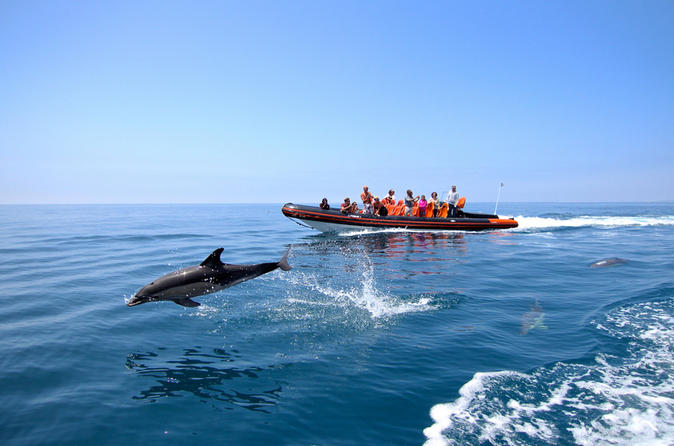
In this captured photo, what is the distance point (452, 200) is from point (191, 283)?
24918 mm

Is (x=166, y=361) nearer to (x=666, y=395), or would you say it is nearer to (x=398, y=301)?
(x=398, y=301)

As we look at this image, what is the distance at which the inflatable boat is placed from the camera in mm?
27750

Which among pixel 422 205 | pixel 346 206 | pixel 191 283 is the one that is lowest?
pixel 191 283

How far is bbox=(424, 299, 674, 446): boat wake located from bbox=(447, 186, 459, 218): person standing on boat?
2254cm

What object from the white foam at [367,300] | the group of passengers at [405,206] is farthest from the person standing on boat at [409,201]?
the white foam at [367,300]

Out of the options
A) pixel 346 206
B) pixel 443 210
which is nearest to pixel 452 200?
pixel 443 210

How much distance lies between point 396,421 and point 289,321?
4184 millimetres

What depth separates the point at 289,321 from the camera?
29.8ft

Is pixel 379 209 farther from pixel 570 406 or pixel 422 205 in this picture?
pixel 570 406

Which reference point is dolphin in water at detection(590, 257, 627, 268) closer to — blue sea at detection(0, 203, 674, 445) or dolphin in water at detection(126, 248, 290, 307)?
blue sea at detection(0, 203, 674, 445)

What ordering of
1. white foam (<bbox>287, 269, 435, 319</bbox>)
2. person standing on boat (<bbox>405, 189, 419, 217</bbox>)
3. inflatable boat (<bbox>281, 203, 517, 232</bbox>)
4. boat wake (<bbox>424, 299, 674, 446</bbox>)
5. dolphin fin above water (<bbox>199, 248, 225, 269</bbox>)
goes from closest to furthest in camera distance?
1. boat wake (<bbox>424, 299, 674, 446</bbox>)
2. dolphin fin above water (<bbox>199, 248, 225, 269</bbox>)
3. white foam (<bbox>287, 269, 435, 319</bbox>)
4. inflatable boat (<bbox>281, 203, 517, 232</bbox>)
5. person standing on boat (<bbox>405, 189, 419, 217</bbox>)

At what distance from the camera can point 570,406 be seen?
Answer: 574 centimetres

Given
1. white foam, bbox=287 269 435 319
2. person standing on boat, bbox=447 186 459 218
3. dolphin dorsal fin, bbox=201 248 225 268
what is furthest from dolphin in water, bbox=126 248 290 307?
person standing on boat, bbox=447 186 459 218

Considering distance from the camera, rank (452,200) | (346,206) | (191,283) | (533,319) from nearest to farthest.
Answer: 1. (191,283)
2. (533,319)
3. (346,206)
4. (452,200)
